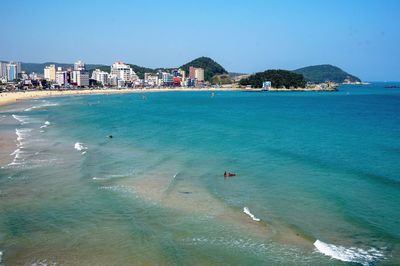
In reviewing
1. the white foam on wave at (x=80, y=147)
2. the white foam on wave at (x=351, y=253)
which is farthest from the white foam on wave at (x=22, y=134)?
the white foam on wave at (x=351, y=253)

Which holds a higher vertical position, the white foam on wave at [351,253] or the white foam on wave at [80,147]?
the white foam on wave at [80,147]

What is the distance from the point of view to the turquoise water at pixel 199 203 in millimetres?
15250

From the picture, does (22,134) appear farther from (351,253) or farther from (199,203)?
(351,253)

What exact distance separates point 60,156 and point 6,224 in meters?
15.4

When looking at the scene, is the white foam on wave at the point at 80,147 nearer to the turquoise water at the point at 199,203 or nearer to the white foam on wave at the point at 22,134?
the turquoise water at the point at 199,203

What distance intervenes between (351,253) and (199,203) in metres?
8.17

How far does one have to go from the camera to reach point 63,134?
46.4 m

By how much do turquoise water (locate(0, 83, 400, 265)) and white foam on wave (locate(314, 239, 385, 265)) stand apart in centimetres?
4

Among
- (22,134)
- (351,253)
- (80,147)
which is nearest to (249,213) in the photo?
(351,253)

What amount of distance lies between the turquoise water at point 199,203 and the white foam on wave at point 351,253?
39 mm

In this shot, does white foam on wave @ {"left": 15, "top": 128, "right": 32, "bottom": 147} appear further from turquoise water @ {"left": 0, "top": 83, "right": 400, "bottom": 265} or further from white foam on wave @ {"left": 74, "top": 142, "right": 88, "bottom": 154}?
white foam on wave @ {"left": 74, "top": 142, "right": 88, "bottom": 154}

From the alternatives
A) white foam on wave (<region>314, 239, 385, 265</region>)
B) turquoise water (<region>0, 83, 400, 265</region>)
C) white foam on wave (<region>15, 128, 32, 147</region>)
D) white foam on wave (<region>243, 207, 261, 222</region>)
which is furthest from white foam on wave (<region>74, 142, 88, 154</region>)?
white foam on wave (<region>314, 239, 385, 265</region>)

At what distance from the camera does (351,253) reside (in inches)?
593

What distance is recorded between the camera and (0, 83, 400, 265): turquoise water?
15250mm
